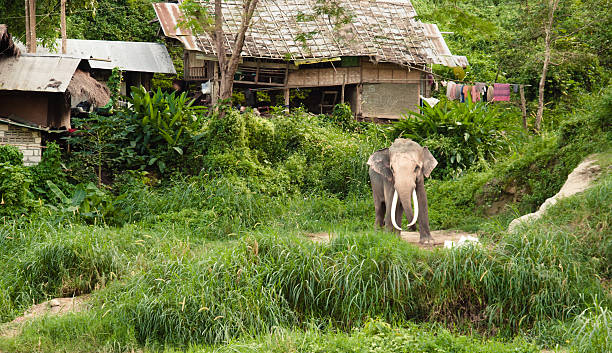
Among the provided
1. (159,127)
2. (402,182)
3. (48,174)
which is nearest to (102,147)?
(159,127)

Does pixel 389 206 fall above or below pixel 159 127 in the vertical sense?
below

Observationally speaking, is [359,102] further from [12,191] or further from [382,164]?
[12,191]

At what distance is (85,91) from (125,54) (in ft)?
31.5

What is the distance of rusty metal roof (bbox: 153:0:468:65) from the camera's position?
18391 mm

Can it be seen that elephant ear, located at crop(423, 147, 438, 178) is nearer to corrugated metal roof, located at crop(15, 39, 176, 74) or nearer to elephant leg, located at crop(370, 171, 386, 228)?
elephant leg, located at crop(370, 171, 386, 228)

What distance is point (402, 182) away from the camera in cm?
907

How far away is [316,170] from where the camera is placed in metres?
12.7

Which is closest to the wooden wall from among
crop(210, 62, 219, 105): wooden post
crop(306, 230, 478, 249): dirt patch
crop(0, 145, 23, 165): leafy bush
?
crop(210, 62, 219, 105): wooden post

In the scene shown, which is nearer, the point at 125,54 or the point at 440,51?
the point at 440,51

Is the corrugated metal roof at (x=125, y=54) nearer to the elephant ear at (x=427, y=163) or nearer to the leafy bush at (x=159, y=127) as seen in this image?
the leafy bush at (x=159, y=127)

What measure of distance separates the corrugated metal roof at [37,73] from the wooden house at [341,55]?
19.1ft

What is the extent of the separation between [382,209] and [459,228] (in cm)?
138

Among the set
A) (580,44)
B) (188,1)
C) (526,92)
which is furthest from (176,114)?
(526,92)

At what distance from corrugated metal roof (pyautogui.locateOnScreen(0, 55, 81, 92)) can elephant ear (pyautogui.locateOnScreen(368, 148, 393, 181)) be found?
566 centimetres
